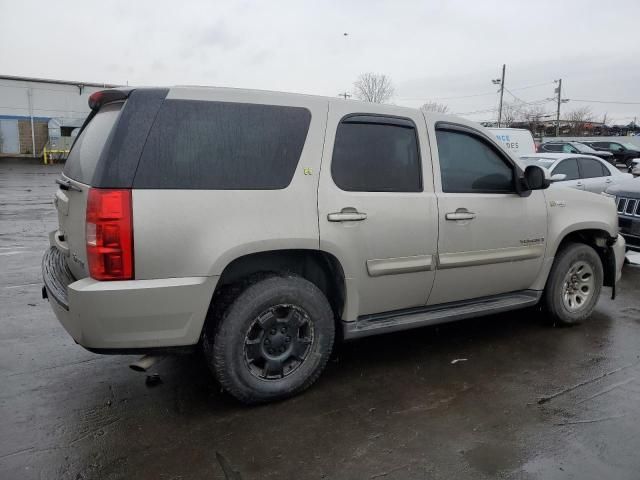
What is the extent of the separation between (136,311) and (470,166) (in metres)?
2.75

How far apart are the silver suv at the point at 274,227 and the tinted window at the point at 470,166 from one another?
0.05ft

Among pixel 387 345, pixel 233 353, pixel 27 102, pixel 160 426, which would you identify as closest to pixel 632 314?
pixel 387 345

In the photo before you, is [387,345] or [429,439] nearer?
[429,439]

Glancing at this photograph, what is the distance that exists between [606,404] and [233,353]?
2484 millimetres

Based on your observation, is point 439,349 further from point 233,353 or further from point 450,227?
point 233,353

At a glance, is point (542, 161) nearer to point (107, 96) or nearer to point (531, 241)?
point (531, 241)

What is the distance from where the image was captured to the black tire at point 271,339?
3191 mm

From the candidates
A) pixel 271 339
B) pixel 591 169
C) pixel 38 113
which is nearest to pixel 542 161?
pixel 591 169

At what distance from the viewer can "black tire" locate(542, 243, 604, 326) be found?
15.8 feet

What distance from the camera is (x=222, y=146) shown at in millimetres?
3217

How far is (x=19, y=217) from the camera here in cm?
1155

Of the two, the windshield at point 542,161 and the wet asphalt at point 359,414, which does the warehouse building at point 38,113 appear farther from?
the wet asphalt at point 359,414

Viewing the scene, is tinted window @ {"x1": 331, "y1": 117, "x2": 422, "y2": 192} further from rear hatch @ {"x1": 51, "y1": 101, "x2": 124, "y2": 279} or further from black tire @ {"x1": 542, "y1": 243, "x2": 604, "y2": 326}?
black tire @ {"x1": 542, "y1": 243, "x2": 604, "y2": 326}

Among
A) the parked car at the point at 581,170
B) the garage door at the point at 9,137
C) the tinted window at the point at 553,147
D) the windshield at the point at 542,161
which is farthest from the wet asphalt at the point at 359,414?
the garage door at the point at 9,137
